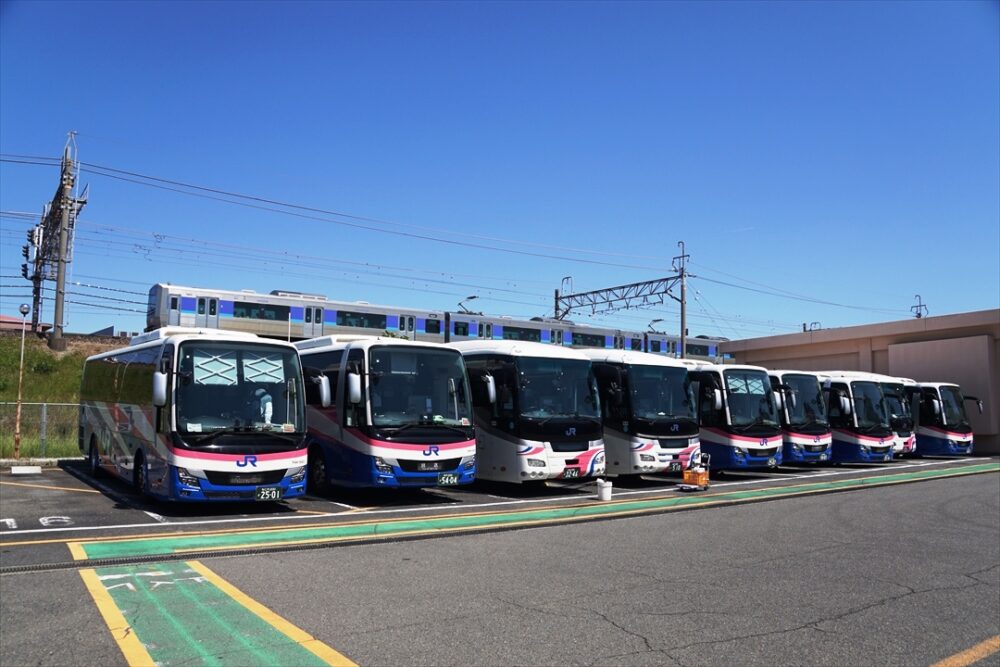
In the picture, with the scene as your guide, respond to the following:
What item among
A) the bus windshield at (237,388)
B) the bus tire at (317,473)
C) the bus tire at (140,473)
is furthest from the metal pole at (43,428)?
the bus windshield at (237,388)

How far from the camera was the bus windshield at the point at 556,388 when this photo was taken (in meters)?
15.6

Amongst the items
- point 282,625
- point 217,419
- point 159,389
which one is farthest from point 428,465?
point 282,625

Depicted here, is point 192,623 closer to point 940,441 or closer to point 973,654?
point 973,654

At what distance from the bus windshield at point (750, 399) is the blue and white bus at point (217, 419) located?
11626 mm

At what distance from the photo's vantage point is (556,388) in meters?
16.1

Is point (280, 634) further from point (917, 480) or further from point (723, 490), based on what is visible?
point (917, 480)

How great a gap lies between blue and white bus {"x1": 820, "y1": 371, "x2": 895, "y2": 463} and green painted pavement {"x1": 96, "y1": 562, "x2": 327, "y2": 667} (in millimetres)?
22437

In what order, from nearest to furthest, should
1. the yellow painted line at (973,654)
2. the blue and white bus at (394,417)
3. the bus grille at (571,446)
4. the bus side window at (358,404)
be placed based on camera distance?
the yellow painted line at (973,654)
the blue and white bus at (394,417)
the bus side window at (358,404)
the bus grille at (571,446)

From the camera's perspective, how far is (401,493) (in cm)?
1648

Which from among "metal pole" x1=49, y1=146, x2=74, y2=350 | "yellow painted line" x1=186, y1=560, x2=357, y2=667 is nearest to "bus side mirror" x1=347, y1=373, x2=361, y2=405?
"yellow painted line" x1=186, y1=560, x2=357, y2=667

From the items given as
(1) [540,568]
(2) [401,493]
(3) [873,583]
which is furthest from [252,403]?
(3) [873,583]

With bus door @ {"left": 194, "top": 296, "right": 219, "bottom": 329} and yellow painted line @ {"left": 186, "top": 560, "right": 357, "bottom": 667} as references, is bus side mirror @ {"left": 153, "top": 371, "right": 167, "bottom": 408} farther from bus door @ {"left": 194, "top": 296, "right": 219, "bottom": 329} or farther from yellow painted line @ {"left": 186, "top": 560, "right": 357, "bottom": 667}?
bus door @ {"left": 194, "top": 296, "right": 219, "bottom": 329}

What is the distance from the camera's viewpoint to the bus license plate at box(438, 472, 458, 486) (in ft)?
45.7

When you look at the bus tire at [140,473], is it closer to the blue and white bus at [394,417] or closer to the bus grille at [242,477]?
the bus grille at [242,477]
